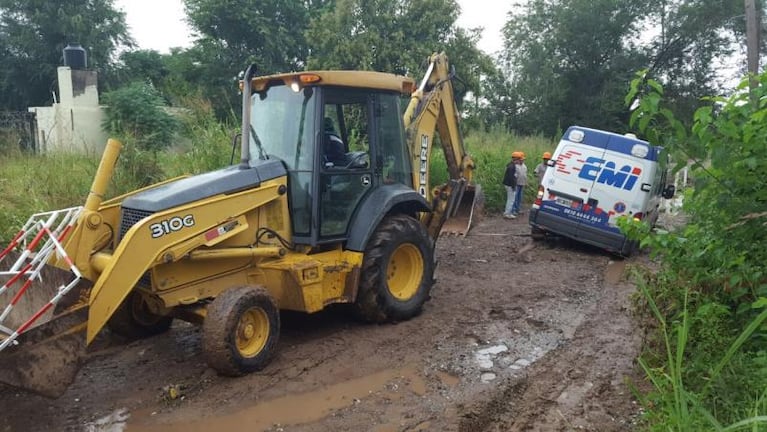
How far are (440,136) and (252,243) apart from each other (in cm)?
333

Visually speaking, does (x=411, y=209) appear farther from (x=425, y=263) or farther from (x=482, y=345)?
(x=482, y=345)

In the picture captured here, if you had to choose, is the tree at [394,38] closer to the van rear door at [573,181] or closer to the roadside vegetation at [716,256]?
the van rear door at [573,181]

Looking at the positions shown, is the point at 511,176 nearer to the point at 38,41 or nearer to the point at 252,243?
the point at 252,243

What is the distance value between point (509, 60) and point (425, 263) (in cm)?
2599

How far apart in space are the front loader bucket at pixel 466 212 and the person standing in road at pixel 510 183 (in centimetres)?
367

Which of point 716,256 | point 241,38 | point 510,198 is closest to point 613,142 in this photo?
point 510,198

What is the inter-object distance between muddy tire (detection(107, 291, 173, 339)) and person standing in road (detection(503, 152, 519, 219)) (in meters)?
9.11

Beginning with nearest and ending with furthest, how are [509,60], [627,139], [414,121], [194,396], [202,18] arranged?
[194,396]
[414,121]
[627,139]
[202,18]
[509,60]

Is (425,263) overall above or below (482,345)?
above

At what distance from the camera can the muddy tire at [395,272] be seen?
5.52m

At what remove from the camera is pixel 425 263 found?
20.0 ft

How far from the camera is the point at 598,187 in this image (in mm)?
9094

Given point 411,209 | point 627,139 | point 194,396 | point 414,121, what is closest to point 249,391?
point 194,396

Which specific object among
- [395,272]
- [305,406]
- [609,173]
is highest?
[609,173]
